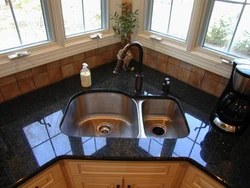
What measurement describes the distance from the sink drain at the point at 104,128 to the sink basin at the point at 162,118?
0.27m

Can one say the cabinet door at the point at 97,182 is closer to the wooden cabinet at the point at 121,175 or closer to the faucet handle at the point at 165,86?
the wooden cabinet at the point at 121,175

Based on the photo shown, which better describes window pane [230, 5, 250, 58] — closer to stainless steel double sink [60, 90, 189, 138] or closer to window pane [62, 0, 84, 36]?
stainless steel double sink [60, 90, 189, 138]

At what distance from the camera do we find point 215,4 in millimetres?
1182

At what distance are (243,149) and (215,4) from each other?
2.96ft

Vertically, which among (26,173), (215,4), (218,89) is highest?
(215,4)

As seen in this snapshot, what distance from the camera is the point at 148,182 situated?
1.09 m

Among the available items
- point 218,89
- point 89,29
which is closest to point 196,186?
point 218,89

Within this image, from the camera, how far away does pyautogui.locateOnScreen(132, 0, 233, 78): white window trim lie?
123cm

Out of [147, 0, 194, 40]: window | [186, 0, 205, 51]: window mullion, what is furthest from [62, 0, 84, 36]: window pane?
[186, 0, 205, 51]: window mullion

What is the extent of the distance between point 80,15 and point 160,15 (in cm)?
64

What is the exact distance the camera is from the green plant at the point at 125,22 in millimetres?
1496

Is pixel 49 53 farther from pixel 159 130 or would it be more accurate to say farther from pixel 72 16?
pixel 159 130

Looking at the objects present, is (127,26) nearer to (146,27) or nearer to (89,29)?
(146,27)

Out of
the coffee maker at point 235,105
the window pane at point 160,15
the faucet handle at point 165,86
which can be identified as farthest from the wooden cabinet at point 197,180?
the window pane at point 160,15
